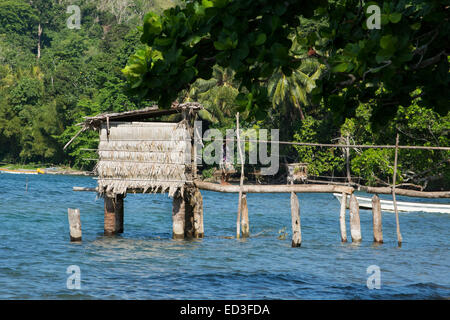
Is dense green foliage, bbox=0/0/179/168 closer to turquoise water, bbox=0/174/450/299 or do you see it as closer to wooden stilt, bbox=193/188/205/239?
turquoise water, bbox=0/174/450/299

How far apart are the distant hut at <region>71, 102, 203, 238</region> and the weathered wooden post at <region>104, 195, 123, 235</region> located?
0.15 feet

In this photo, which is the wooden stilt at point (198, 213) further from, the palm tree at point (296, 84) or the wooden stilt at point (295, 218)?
the palm tree at point (296, 84)

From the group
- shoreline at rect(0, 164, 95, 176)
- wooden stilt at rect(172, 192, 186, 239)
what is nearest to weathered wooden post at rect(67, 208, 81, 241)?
wooden stilt at rect(172, 192, 186, 239)

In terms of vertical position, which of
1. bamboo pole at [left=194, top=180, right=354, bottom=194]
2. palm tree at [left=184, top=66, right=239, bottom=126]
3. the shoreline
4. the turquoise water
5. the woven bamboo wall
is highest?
palm tree at [left=184, top=66, right=239, bottom=126]

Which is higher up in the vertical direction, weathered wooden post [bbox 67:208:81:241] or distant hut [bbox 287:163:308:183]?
distant hut [bbox 287:163:308:183]

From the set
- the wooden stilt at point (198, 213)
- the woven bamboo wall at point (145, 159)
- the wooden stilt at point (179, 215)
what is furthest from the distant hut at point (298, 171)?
the woven bamboo wall at point (145, 159)

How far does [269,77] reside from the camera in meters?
7.01

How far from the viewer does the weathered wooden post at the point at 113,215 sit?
1912 cm

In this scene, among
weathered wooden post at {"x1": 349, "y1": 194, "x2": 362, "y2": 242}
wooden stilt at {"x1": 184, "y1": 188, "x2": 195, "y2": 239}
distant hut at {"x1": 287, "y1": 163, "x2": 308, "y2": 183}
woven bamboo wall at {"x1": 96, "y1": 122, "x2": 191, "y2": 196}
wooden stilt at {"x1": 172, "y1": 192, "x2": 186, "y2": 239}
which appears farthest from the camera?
distant hut at {"x1": 287, "y1": 163, "x2": 308, "y2": 183}

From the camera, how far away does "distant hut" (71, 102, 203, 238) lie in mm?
18047

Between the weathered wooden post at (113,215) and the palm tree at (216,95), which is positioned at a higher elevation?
the palm tree at (216,95)

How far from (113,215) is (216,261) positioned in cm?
463

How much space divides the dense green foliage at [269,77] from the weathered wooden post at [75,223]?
18.3 ft

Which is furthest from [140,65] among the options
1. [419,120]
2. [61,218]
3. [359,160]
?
[359,160]
